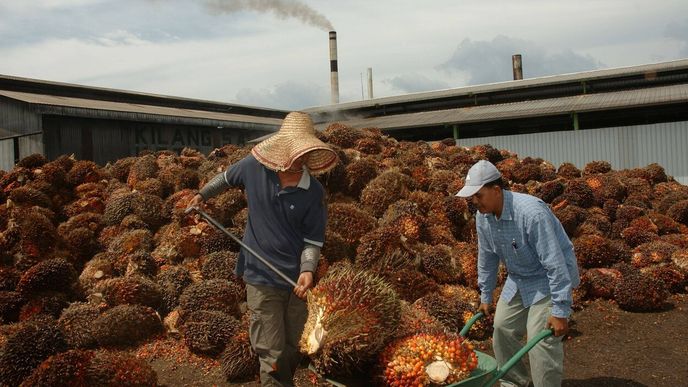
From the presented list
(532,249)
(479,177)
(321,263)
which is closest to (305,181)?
(479,177)

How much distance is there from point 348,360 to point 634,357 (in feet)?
13.9

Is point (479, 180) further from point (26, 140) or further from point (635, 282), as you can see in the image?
point (26, 140)

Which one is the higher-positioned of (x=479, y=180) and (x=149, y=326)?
(x=479, y=180)

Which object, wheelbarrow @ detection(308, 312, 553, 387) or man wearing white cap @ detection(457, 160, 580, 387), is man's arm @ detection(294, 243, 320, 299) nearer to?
wheelbarrow @ detection(308, 312, 553, 387)

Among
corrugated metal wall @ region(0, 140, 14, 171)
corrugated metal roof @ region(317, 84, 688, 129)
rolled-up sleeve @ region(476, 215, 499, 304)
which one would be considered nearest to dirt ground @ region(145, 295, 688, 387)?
rolled-up sleeve @ region(476, 215, 499, 304)

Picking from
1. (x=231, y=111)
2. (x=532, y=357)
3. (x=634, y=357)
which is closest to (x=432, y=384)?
(x=532, y=357)

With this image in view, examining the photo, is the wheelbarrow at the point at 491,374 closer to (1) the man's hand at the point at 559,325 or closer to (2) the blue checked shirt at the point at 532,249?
(1) the man's hand at the point at 559,325

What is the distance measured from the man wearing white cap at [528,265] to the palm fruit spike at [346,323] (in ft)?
3.41

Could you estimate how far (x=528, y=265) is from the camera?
4.60 metres

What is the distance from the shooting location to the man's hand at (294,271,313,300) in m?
4.32

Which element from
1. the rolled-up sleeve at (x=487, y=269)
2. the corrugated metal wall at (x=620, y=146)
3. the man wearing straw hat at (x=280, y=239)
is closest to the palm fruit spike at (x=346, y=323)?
the man wearing straw hat at (x=280, y=239)

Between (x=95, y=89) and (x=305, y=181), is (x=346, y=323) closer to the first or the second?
(x=305, y=181)

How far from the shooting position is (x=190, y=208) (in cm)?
484

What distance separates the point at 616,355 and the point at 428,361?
3.64 metres
